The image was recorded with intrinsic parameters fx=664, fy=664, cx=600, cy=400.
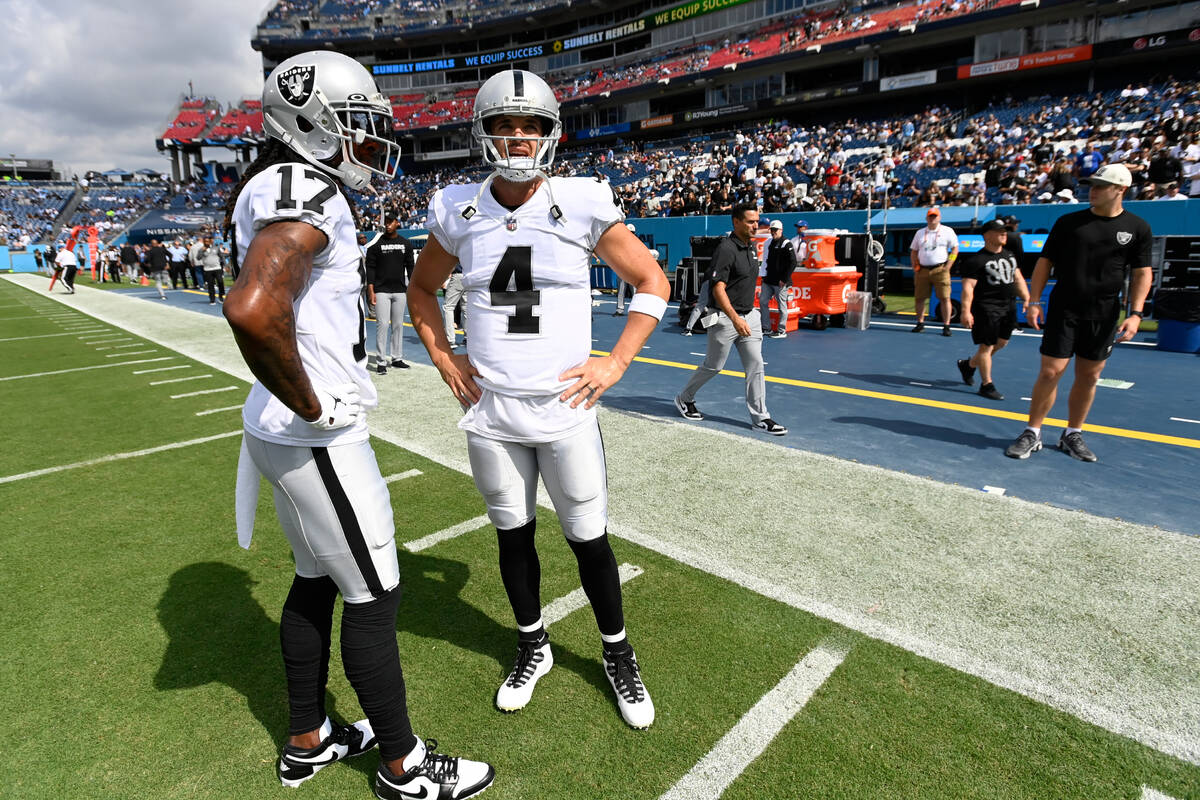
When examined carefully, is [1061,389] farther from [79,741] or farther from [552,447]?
[79,741]

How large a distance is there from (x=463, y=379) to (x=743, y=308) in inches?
161

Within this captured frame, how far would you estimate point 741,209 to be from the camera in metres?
5.81

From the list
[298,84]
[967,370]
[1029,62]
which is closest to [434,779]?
[298,84]

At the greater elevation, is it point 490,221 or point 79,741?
point 490,221

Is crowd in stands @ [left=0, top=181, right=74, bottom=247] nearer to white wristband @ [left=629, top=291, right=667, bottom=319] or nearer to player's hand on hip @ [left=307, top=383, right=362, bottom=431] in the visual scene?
player's hand on hip @ [left=307, top=383, right=362, bottom=431]

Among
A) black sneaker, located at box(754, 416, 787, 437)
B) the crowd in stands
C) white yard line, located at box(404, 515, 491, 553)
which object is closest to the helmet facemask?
white yard line, located at box(404, 515, 491, 553)

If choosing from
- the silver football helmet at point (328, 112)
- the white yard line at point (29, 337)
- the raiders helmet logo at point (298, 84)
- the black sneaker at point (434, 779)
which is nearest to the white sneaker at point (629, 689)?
the black sneaker at point (434, 779)

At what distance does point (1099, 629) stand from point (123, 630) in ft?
14.2

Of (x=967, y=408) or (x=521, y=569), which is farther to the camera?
(x=967, y=408)

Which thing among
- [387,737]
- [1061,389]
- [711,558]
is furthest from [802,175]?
[387,737]

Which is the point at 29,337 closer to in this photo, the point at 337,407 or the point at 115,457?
the point at 115,457

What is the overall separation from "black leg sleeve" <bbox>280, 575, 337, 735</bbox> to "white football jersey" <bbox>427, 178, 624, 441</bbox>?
0.76 meters

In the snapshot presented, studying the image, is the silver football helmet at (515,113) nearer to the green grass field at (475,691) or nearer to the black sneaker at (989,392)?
the green grass field at (475,691)

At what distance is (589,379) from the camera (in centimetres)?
228
